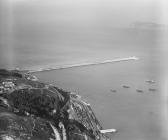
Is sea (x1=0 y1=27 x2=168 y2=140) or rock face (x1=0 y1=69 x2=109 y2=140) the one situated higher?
rock face (x1=0 y1=69 x2=109 y2=140)

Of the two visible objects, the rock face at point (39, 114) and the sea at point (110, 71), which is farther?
the sea at point (110, 71)

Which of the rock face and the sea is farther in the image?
the sea

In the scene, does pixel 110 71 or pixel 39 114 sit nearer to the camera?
pixel 39 114

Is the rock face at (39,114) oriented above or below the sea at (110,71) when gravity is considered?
above

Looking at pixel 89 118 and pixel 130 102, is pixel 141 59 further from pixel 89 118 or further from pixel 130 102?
pixel 89 118
